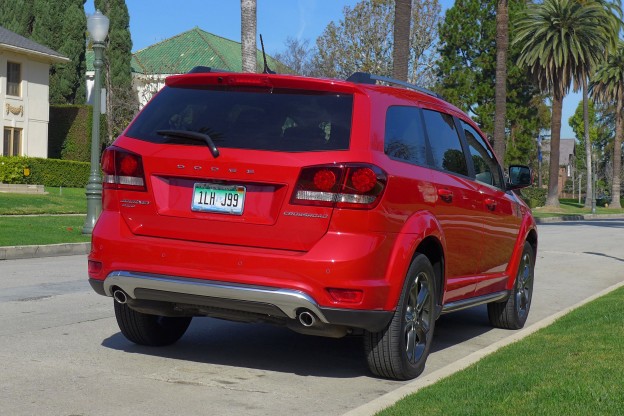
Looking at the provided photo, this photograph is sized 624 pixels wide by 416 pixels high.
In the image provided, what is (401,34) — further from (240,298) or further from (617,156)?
(617,156)

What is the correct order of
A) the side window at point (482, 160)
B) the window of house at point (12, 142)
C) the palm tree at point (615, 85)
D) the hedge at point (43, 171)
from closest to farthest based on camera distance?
1. the side window at point (482, 160)
2. the hedge at point (43, 171)
3. the window of house at point (12, 142)
4. the palm tree at point (615, 85)

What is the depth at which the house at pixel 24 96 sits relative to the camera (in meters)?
43.1

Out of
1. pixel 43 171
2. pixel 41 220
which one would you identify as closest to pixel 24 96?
pixel 43 171

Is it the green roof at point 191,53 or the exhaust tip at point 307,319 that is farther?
the green roof at point 191,53

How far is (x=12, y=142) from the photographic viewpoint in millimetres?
44344

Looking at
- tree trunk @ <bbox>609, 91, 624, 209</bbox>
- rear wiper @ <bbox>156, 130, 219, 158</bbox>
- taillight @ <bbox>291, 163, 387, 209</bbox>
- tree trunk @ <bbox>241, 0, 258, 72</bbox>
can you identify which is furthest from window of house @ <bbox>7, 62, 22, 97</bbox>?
tree trunk @ <bbox>609, 91, 624, 209</bbox>

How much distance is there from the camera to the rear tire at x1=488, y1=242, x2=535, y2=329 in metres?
9.54

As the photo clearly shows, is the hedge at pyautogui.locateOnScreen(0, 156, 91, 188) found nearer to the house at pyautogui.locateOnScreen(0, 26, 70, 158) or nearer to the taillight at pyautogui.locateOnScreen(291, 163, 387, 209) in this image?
the house at pyautogui.locateOnScreen(0, 26, 70, 158)

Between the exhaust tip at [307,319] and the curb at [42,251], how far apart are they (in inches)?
433

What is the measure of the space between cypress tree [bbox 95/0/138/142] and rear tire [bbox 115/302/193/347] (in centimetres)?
4713

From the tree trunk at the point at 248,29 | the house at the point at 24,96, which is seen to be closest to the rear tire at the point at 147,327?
the tree trunk at the point at 248,29

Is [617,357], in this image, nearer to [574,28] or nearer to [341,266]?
[341,266]

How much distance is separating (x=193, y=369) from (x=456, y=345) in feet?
9.20

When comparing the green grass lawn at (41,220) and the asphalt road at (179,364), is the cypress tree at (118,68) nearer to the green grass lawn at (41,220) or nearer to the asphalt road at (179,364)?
the green grass lawn at (41,220)
